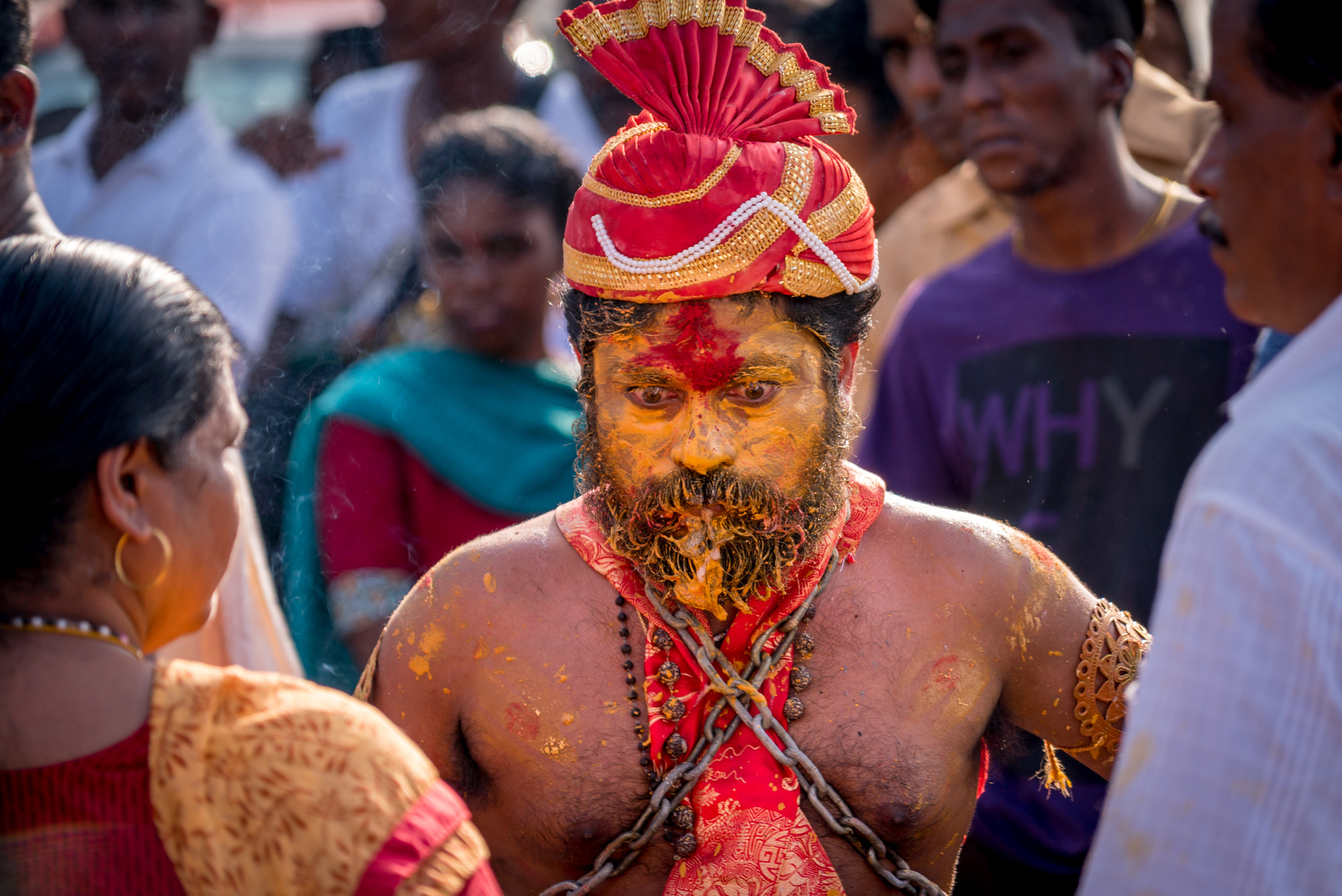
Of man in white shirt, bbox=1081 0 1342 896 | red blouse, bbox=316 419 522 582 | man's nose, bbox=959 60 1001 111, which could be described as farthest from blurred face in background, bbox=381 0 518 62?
man in white shirt, bbox=1081 0 1342 896

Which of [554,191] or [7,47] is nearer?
[7,47]

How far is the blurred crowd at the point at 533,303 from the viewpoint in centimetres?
353

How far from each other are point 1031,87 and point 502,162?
1.69 meters

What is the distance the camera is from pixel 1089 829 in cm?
339

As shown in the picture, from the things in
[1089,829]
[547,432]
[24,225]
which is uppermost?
[24,225]

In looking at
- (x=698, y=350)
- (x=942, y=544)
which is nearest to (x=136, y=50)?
(x=698, y=350)

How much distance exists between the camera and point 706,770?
2393 mm

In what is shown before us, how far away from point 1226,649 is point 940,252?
12.1 feet

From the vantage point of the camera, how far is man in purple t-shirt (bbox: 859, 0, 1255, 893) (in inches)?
138

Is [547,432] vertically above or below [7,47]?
below

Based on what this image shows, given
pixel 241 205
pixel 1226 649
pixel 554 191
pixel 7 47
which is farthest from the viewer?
pixel 241 205

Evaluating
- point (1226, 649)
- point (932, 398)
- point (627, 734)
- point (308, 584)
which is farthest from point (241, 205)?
point (1226, 649)

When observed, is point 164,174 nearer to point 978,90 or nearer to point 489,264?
point 489,264

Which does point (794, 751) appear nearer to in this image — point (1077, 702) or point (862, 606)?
point (862, 606)
